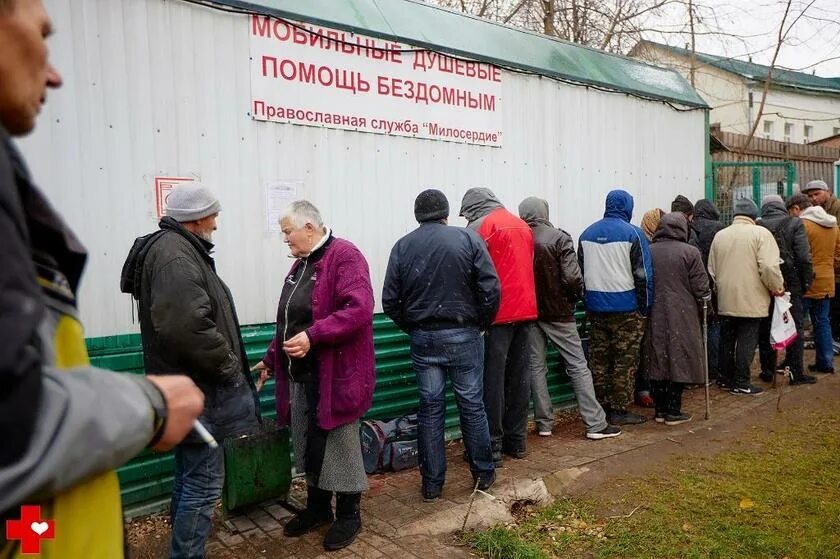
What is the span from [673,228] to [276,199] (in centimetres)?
357

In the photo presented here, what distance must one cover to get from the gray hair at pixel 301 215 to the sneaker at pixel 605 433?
3.19 meters

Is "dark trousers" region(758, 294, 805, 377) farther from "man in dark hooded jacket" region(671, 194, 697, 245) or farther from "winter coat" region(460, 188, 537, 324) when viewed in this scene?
"winter coat" region(460, 188, 537, 324)

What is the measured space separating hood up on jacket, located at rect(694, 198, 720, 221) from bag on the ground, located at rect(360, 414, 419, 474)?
4367 mm

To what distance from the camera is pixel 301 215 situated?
365 cm

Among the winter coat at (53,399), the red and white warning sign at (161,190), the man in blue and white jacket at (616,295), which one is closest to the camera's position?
the winter coat at (53,399)

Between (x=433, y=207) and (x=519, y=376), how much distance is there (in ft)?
5.15

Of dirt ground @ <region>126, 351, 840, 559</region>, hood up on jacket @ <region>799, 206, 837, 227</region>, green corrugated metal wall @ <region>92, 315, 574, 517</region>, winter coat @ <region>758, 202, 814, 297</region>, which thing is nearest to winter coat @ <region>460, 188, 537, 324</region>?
green corrugated metal wall @ <region>92, 315, 574, 517</region>

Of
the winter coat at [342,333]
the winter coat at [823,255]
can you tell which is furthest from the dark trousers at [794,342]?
the winter coat at [342,333]

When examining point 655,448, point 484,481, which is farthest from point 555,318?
point 484,481

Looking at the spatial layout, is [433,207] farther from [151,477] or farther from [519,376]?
[151,477]

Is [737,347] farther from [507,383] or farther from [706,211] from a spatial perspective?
[507,383]

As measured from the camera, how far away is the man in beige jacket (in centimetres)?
654

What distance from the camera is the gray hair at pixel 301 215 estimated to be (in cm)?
364

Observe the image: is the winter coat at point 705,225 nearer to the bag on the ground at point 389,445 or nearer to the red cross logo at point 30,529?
the bag on the ground at point 389,445
